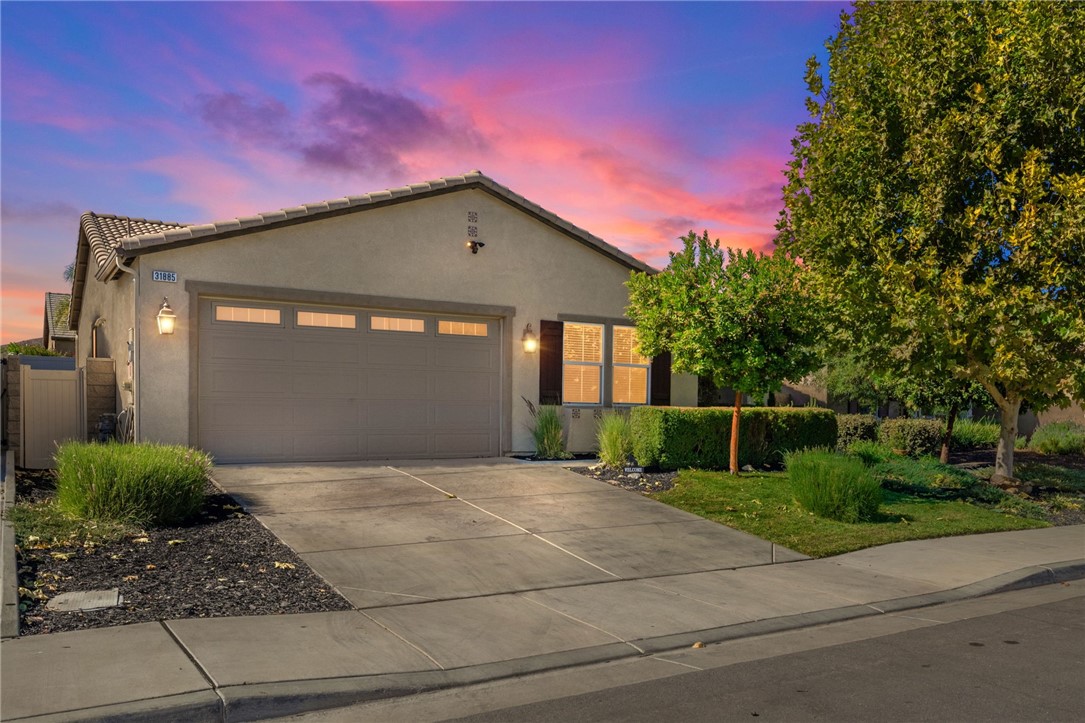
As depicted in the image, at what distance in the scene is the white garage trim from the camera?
13.1 metres

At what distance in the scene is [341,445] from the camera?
1444 cm

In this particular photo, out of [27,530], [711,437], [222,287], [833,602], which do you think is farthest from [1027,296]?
[27,530]

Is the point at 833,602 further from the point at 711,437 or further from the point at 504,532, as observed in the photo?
the point at 711,437

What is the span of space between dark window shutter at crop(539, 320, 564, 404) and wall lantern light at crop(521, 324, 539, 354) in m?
0.18

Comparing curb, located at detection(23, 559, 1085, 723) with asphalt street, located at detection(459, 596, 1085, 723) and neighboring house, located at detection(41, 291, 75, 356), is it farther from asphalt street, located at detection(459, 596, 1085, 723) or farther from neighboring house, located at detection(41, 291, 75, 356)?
neighboring house, located at detection(41, 291, 75, 356)

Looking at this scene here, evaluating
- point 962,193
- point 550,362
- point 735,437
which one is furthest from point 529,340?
point 962,193

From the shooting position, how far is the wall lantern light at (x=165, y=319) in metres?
12.6

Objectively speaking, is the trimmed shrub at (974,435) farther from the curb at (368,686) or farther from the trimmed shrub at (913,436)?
the curb at (368,686)

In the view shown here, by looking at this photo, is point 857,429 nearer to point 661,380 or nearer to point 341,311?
point 661,380

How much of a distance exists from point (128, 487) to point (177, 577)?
204cm

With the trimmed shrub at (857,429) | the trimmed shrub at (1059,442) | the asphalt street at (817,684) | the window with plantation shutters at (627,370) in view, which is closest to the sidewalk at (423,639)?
the asphalt street at (817,684)

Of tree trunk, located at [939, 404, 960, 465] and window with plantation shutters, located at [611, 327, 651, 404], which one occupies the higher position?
window with plantation shutters, located at [611, 327, 651, 404]

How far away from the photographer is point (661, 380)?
58.4 feet

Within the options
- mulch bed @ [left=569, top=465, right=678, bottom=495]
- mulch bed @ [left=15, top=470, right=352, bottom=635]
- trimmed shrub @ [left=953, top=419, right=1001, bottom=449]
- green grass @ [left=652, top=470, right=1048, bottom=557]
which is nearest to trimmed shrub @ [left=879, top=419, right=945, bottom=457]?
trimmed shrub @ [left=953, top=419, right=1001, bottom=449]
